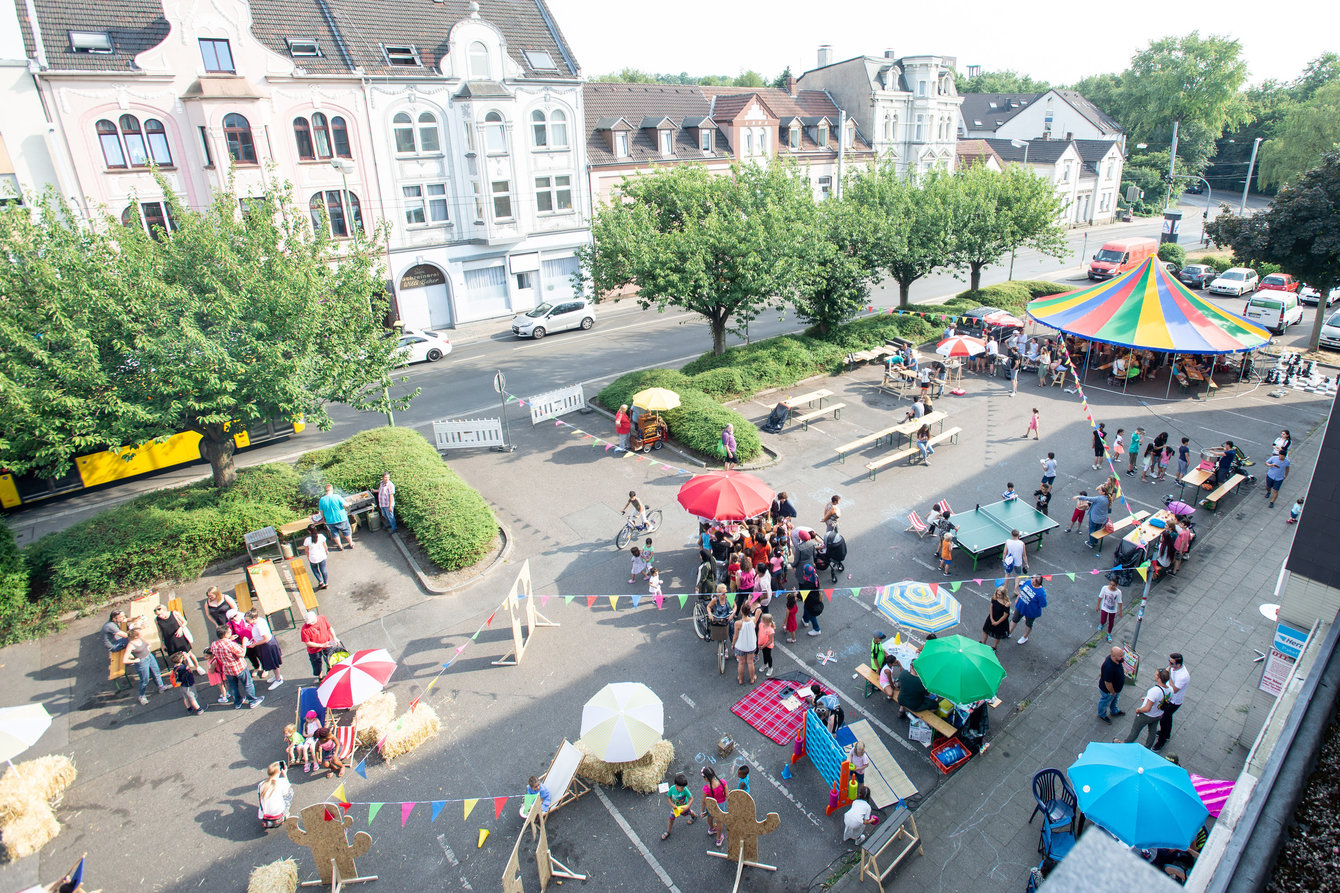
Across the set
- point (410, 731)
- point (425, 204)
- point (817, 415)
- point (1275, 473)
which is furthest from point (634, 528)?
point (425, 204)

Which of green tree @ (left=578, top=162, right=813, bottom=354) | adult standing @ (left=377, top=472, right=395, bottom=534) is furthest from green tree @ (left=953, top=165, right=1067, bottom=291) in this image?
adult standing @ (left=377, top=472, right=395, bottom=534)

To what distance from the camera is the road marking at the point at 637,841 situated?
30.6 ft

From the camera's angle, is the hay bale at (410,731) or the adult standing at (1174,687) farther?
the hay bale at (410,731)

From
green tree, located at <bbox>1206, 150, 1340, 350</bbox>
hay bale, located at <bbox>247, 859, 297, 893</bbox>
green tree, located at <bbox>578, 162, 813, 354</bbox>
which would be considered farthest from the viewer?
green tree, located at <bbox>1206, 150, 1340, 350</bbox>

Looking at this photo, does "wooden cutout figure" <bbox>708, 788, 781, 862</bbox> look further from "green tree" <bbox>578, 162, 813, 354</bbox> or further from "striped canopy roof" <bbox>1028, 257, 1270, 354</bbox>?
"striped canopy roof" <bbox>1028, 257, 1270, 354</bbox>

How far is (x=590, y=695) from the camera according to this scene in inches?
488

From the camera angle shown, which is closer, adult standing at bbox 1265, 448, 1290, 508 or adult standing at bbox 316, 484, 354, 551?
adult standing at bbox 316, 484, 354, 551

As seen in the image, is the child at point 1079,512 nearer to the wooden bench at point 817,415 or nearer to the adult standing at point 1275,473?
the adult standing at point 1275,473

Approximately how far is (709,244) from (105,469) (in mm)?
19077

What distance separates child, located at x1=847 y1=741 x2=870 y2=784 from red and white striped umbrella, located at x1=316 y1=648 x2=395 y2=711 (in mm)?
7051

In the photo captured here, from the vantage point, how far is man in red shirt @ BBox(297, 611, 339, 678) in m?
12.6

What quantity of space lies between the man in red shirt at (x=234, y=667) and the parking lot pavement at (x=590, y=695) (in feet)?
1.29

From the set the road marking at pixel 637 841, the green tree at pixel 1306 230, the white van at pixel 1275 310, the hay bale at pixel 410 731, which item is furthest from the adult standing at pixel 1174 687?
the white van at pixel 1275 310

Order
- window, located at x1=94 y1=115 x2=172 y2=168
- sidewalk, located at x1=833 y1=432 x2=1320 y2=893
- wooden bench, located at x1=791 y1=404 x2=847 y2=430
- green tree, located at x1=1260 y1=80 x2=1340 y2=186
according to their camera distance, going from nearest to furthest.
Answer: sidewalk, located at x1=833 y1=432 x2=1320 y2=893 < wooden bench, located at x1=791 y1=404 x2=847 y2=430 < window, located at x1=94 y1=115 x2=172 y2=168 < green tree, located at x1=1260 y1=80 x2=1340 y2=186
